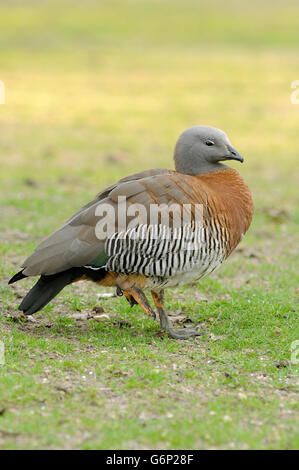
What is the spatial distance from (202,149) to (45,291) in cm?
185

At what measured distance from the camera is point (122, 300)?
274 inches

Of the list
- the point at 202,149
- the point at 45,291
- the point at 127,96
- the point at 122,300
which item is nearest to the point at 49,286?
the point at 45,291

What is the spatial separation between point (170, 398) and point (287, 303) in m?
2.42

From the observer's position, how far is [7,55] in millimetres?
25234

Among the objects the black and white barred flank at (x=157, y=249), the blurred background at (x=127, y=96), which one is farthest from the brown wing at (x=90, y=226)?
the blurred background at (x=127, y=96)

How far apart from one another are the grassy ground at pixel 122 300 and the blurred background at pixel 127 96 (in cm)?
7

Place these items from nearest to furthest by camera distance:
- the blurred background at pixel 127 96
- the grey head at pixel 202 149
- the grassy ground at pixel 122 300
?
the grassy ground at pixel 122 300
the grey head at pixel 202 149
the blurred background at pixel 127 96

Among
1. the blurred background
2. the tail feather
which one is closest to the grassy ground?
the blurred background

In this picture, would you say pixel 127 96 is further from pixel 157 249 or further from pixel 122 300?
pixel 157 249

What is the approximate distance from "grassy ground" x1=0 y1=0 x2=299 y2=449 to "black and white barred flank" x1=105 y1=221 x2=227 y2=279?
0.62m

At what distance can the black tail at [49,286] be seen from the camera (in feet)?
18.5

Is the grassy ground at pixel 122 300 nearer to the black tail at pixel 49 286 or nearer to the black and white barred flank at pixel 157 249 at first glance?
the black tail at pixel 49 286

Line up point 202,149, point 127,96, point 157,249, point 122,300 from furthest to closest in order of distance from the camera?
point 127,96 → point 122,300 → point 202,149 → point 157,249
